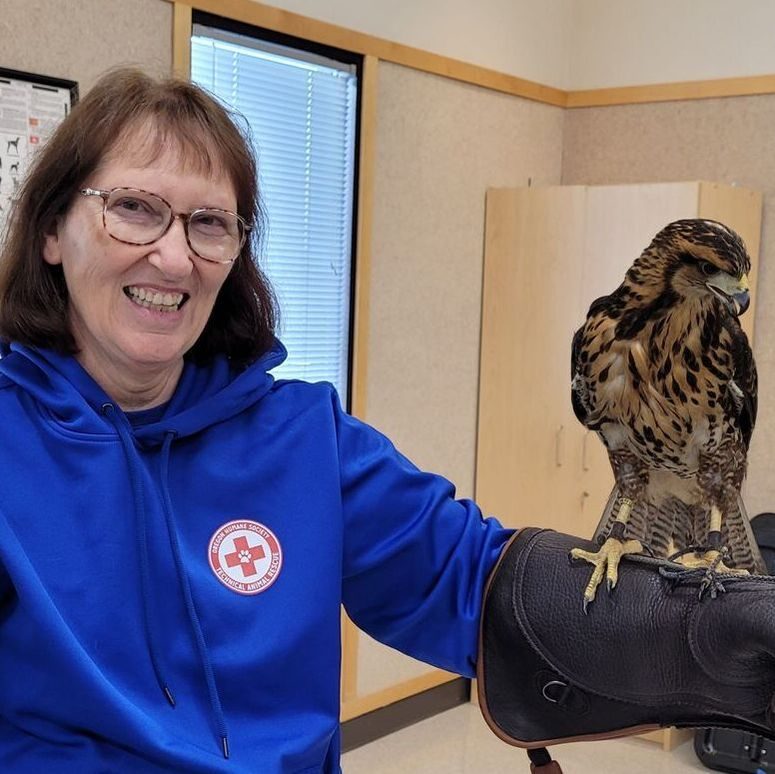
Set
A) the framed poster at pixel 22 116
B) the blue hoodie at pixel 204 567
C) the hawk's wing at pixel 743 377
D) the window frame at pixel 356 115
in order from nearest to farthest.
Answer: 1. the blue hoodie at pixel 204 567
2. the hawk's wing at pixel 743 377
3. the framed poster at pixel 22 116
4. the window frame at pixel 356 115

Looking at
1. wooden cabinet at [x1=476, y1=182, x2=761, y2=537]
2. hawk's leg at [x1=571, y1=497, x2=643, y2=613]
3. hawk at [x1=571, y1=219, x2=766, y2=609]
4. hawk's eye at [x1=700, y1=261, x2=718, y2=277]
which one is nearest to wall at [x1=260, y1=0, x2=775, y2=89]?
wooden cabinet at [x1=476, y1=182, x2=761, y2=537]

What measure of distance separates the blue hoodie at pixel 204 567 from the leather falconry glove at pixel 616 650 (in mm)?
58

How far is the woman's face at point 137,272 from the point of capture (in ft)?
3.97

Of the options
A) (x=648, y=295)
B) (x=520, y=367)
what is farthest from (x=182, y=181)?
(x=520, y=367)

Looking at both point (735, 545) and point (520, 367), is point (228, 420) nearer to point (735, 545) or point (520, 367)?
point (735, 545)

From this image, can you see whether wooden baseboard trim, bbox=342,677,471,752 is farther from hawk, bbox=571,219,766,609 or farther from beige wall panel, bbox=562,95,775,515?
hawk, bbox=571,219,766,609

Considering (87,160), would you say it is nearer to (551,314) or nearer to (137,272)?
(137,272)

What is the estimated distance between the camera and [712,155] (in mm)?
3725

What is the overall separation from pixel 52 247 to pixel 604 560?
79 centimetres

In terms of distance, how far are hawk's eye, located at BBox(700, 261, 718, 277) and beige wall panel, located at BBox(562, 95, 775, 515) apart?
93.1 inches

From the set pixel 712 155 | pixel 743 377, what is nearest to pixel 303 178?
pixel 712 155

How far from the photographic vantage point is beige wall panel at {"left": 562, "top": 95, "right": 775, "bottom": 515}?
3.60m

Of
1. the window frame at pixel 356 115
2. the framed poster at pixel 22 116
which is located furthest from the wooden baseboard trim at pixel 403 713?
the framed poster at pixel 22 116

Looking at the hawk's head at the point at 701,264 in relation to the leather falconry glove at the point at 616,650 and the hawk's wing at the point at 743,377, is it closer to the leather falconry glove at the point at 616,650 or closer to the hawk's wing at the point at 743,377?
the hawk's wing at the point at 743,377
